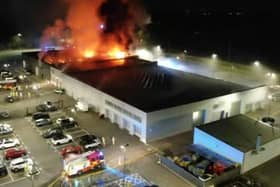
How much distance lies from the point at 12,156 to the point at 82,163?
21.3 feet

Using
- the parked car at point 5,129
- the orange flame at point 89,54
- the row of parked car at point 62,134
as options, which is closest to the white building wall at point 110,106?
the row of parked car at point 62,134

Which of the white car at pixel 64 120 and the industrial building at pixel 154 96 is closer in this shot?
the industrial building at pixel 154 96

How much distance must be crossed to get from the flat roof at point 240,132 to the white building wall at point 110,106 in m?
5.53

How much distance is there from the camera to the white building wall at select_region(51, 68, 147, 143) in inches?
1056

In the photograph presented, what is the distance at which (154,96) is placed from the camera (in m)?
30.3

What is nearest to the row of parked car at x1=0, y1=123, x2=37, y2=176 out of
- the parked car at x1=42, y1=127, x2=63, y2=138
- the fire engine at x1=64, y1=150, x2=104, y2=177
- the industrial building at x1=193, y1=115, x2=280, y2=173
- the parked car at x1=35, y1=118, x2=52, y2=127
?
the parked car at x1=42, y1=127, x2=63, y2=138

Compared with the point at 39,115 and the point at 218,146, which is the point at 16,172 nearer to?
the point at 39,115

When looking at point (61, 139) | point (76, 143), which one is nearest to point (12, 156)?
point (61, 139)

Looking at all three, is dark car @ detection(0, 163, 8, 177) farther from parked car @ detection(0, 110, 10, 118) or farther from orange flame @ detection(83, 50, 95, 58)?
orange flame @ detection(83, 50, 95, 58)

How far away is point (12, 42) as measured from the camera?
3110 inches

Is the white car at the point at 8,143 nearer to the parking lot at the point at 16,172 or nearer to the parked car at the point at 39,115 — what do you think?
the parking lot at the point at 16,172

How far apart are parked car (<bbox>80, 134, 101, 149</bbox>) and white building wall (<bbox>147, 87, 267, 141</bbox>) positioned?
4736 mm

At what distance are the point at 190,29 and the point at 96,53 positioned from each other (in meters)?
56.2

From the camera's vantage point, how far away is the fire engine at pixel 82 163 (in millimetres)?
20641
